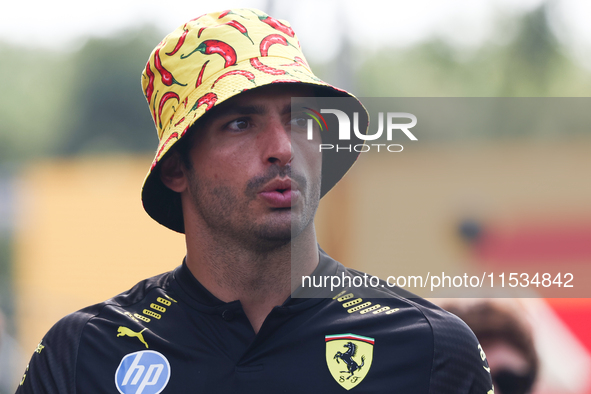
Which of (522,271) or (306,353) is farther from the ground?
(522,271)

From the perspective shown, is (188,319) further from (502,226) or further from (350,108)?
(502,226)

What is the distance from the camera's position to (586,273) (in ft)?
12.4

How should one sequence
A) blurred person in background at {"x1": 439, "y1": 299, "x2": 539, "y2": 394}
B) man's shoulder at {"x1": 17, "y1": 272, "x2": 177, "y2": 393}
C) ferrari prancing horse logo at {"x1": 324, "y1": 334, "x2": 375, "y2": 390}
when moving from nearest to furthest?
ferrari prancing horse logo at {"x1": 324, "y1": 334, "x2": 375, "y2": 390} → man's shoulder at {"x1": 17, "y1": 272, "x2": 177, "y2": 393} → blurred person in background at {"x1": 439, "y1": 299, "x2": 539, "y2": 394}

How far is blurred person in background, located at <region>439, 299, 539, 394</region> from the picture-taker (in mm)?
3105

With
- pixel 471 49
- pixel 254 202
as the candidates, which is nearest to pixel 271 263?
pixel 254 202

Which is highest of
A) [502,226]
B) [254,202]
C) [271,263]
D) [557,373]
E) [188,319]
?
[502,226]

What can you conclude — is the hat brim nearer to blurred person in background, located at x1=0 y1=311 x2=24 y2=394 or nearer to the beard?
the beard

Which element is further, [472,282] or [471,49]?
[471,49]

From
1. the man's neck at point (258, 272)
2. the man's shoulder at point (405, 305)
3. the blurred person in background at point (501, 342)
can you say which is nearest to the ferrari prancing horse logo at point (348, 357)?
the man's shoulder at point (405, 305)

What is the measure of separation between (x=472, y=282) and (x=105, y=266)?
7.40 m

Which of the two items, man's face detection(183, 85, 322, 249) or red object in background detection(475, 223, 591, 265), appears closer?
man's face detection(183, 85, 322, 249)

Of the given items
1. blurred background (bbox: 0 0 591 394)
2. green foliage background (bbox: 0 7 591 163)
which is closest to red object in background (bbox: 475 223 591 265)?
blurred background (bbox: 0 0 591 394)

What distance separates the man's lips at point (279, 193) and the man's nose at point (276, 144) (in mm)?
70

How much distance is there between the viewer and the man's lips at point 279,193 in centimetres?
209
